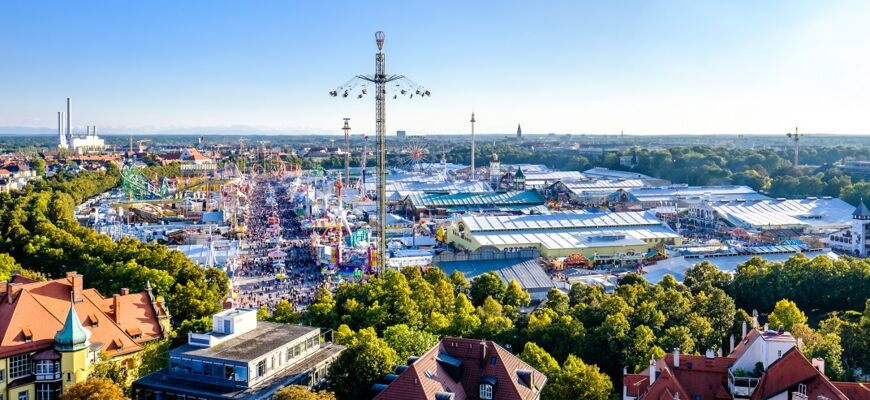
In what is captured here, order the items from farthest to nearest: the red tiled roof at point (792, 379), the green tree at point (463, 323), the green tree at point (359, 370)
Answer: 1. the green tree at point (463, 323)
2. the green tree at point (359, 370)
3. the red tiled roof at point (792, 379)

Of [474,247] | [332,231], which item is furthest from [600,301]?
[332,231]

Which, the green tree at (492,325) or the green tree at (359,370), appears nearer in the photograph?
the green tree at (359,370)

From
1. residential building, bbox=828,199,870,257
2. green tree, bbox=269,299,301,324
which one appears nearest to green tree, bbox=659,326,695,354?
green tree, bbox=269,299,301,324

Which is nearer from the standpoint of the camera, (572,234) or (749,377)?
(749,377)

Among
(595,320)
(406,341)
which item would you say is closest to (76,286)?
(406,341)

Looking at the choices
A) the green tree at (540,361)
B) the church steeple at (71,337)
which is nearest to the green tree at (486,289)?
A: the green tree at (540,361)

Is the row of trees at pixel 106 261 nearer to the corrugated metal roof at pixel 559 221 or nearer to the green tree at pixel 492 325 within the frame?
the green tree at pixel 492 325

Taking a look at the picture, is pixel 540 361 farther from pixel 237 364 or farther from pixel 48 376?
pixel 48 376
